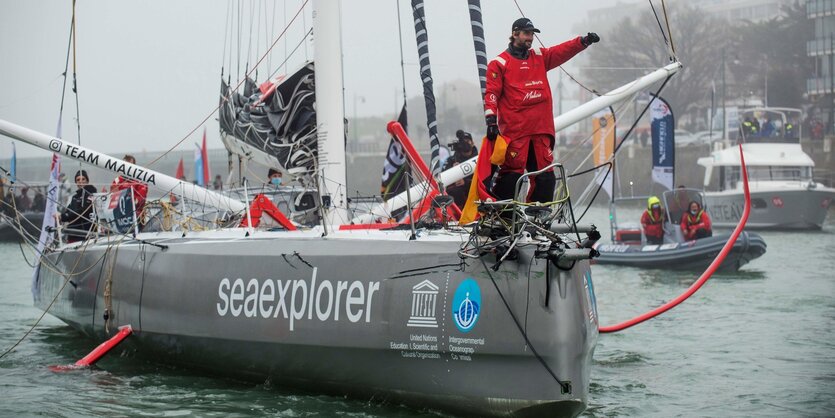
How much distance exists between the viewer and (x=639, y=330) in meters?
10.9

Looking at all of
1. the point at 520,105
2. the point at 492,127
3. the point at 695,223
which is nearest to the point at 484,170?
the point at 492,127

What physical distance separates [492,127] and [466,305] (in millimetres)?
1141

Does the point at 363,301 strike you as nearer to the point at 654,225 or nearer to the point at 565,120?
the point at 565,120

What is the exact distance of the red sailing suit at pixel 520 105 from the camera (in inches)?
282

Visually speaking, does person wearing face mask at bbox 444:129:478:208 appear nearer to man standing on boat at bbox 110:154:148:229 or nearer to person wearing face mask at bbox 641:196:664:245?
man standing on boat at bbox 110:154:148:229

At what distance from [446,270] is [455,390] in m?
0.68

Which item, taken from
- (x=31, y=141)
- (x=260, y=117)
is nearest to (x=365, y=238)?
(x=260, y=117)

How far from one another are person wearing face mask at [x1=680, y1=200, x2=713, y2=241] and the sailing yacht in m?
9.32

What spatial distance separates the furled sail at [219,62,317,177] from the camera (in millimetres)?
9375

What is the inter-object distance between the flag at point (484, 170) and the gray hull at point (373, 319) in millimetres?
486

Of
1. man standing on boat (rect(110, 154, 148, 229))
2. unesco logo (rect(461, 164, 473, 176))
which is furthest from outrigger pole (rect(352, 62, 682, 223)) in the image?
man standing on boat (rect(110, 154, 148, 229))

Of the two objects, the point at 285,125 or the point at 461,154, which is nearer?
the point at 285,125

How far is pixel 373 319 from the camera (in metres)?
6.73

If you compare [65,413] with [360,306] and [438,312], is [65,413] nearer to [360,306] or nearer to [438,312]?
[360,306]
